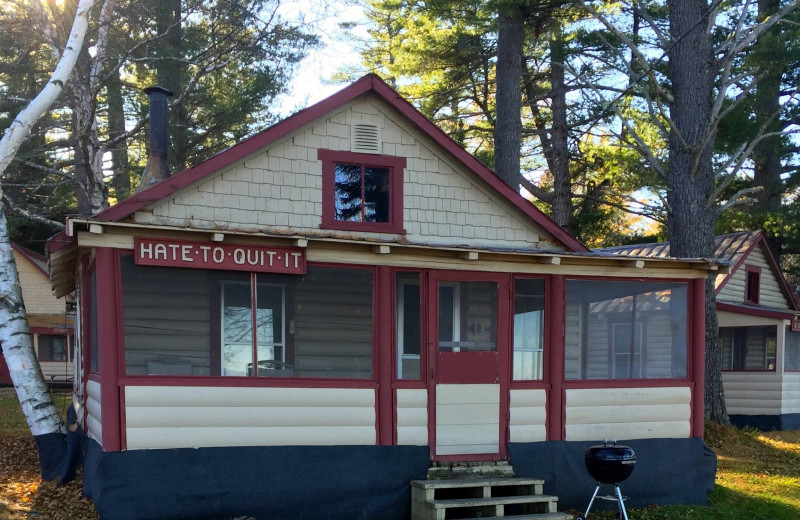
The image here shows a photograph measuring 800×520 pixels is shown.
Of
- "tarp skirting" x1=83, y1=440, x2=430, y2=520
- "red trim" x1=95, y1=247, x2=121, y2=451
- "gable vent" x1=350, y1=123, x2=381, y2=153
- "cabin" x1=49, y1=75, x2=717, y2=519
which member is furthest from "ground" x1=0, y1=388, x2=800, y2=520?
"gable vent" x1=350, y1=123, x2=381, y2=153

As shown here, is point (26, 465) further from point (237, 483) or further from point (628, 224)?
point (628, 224)

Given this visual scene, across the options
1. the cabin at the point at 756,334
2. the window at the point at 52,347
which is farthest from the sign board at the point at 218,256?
the window at the point at 52,347

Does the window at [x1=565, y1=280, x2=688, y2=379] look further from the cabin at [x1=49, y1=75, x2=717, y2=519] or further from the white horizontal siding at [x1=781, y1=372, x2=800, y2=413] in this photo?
the white horizontal siding at [x1=781, y1=372, x2=800, y2=413]

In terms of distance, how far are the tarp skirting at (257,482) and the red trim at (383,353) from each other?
0.95 feet

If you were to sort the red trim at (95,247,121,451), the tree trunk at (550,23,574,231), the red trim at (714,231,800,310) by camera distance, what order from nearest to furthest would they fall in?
the red trim at (95,247,121,451), the red trim at (714,231,800,310), the tree trunk at (550,23,574,231)

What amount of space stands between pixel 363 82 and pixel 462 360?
3923mm

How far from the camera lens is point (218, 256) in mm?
8586

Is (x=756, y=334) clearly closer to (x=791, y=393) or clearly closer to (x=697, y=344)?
(x=791, y=393)

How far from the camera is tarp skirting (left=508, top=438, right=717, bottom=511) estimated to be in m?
9.95

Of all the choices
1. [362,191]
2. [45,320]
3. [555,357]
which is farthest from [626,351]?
[45,320]

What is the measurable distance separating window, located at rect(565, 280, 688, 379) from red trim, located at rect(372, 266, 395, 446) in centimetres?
261

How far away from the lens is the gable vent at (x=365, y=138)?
1029 cm

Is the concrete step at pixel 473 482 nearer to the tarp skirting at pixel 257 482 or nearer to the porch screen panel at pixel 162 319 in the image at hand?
the tarp skirting at pixel 257 482

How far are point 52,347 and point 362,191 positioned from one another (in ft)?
78.3
